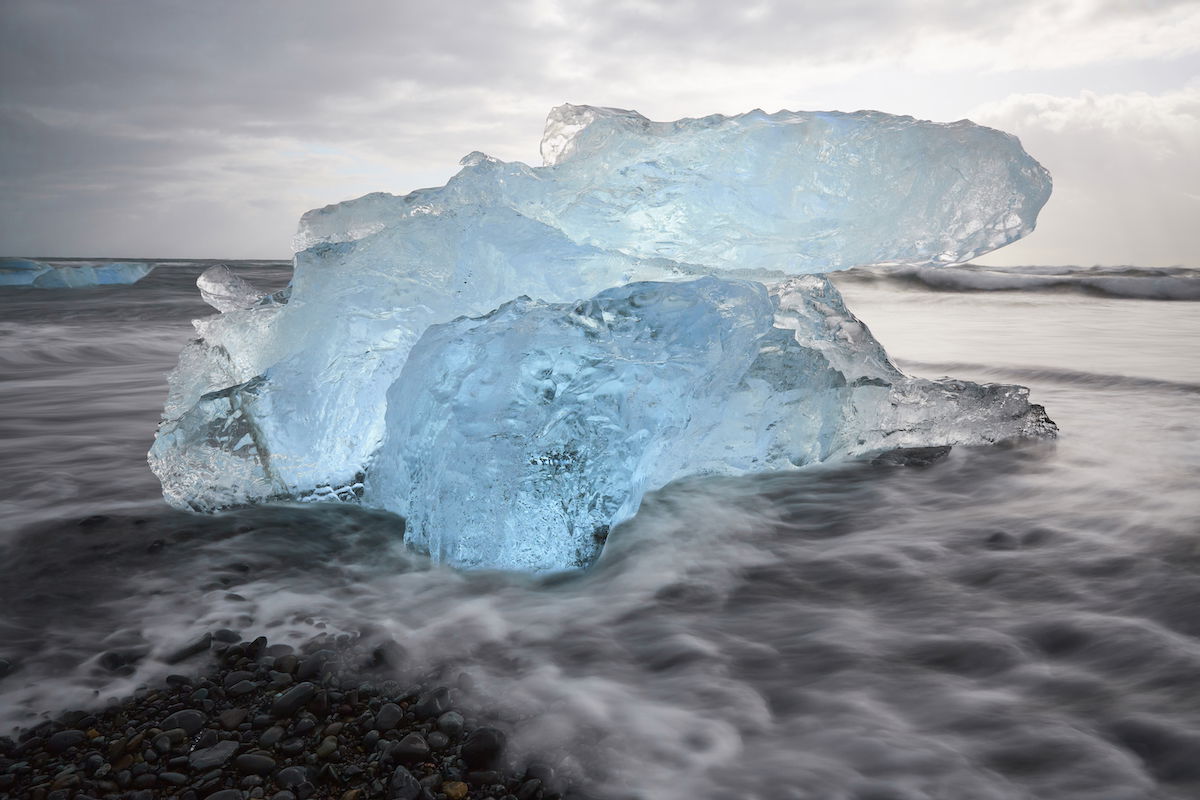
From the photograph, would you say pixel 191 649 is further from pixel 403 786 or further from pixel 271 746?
pixel 403 786

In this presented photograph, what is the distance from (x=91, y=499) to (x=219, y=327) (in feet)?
2.52

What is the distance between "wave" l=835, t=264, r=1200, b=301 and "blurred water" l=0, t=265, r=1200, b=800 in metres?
13.1

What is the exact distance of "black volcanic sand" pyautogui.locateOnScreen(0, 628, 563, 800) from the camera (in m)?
1.29

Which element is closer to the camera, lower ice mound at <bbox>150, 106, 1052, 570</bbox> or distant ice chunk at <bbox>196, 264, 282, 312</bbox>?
lower ice mound at <bbox>150, 106, 1052, 570</bbox>

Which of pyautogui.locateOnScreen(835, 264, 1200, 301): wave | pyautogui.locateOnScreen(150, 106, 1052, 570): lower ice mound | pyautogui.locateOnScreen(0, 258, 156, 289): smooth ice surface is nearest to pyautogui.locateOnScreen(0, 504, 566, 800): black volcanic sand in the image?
pyautogui.locateOnScreen(150, 106, 1052, 570): lower ice mound

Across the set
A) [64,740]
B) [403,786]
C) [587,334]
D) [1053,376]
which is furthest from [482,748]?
[1053,376]

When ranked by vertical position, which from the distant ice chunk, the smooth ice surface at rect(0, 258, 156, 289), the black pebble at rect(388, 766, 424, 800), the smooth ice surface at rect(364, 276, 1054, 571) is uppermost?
the smooth ice surface at rect(0, 258, 156, 289)

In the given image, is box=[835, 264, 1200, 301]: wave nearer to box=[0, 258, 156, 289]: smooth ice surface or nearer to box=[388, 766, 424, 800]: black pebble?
box=[388, 766, 424, 800]: black pebble

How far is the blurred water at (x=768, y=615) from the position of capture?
1.39 meters

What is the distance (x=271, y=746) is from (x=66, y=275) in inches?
794

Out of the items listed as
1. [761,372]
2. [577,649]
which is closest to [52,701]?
[577,649]

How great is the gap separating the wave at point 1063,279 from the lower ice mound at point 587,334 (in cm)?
1248

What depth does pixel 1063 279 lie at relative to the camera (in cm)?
1692

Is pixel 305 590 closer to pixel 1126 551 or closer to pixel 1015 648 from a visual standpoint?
pixel 1015 648
